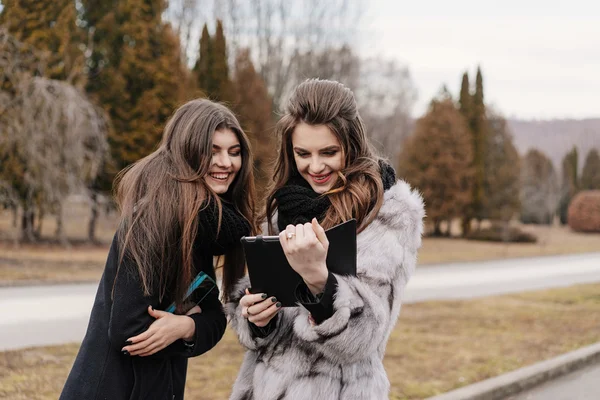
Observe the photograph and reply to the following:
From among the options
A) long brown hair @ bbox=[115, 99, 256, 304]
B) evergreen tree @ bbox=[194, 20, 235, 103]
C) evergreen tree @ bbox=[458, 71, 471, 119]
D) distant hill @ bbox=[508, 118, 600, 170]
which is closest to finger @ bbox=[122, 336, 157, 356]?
long brown hair @ bbox=[115, 99, 256, 304]

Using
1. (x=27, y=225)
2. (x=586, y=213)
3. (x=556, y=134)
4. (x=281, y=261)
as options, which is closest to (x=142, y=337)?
(x=281, y=261)

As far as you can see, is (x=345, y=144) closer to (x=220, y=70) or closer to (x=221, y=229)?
(x=221, y=229)

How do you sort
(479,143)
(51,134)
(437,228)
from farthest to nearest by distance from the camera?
(479,143)
(437,228)
(51,134)

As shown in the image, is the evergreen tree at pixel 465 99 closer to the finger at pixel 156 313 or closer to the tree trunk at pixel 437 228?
the tree trunk at pixel 437 228

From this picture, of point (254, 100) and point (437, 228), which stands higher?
point (254, 100)

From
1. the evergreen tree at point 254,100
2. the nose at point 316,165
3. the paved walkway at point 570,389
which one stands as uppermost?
the evergreen tree at point 254,100

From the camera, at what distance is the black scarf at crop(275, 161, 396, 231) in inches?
87.9

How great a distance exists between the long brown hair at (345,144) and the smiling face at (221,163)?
232mm

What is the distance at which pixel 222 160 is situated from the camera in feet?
7.80

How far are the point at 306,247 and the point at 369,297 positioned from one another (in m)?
0.35

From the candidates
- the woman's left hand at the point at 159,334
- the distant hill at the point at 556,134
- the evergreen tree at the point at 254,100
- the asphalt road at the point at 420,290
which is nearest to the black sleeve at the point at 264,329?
the woman's left hand at the point at 159,334

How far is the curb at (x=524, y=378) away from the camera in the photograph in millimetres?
5094

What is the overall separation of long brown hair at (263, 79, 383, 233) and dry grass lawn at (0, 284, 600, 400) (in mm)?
3037

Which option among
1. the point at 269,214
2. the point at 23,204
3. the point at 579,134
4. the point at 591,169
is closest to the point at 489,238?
the point at 23,204
